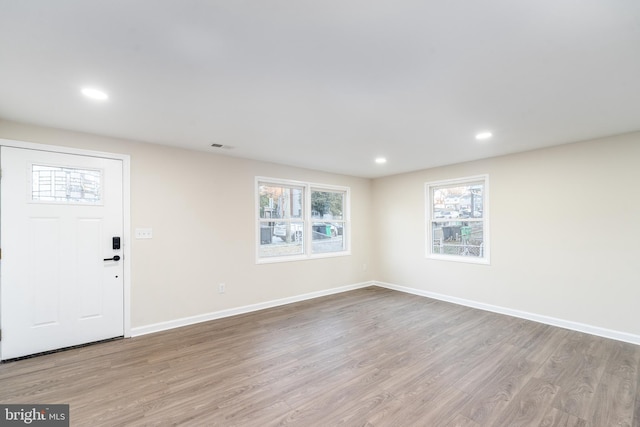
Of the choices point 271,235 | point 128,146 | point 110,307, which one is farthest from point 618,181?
point 110,307

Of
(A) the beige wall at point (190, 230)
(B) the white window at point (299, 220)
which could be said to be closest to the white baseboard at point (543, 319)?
(B) the white window at point (299, 220)

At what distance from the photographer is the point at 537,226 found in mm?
3961

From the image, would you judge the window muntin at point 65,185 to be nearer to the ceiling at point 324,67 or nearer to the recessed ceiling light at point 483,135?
the ceiling at point 324,67

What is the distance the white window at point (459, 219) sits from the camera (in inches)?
181

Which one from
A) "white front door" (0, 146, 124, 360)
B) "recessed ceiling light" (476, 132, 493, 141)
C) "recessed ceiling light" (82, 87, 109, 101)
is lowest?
"white front door" (0, 146, 124, 360)

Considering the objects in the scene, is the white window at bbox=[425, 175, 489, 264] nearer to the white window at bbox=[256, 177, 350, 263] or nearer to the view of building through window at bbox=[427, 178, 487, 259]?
the view of building through window at bbox=[427, 178, 487, 259]

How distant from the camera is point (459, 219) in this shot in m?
4.92

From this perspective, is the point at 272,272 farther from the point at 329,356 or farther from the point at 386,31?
the point at 386,31

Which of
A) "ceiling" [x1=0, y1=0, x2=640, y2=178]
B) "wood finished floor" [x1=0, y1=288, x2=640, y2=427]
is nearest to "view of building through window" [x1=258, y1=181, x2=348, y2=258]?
"wood finished floor" [x1=0, y1=288, x2=640, y2=427]

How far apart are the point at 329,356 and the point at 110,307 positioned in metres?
2.69

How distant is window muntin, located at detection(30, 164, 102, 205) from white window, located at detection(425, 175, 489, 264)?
517cm

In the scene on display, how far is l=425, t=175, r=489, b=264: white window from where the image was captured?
4609 mm

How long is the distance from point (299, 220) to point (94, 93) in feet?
11.4

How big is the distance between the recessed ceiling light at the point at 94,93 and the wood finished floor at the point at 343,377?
2489 millimetres
